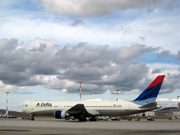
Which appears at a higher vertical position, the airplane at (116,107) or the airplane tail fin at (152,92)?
the airplane tail fin at (152,92)

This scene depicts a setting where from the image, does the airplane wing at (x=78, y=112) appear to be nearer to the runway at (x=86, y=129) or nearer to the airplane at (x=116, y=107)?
the airplane at (x=116, y=107)

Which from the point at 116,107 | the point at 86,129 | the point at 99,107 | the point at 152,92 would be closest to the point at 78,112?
the point at 99,107

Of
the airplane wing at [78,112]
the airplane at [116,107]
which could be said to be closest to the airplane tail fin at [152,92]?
the airplane at [116,107]

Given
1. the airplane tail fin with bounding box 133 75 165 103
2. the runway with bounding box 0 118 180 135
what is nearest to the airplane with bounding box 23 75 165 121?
the airplane tail fin with bounding box 133 75 165 103

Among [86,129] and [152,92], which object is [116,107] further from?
[86,129]

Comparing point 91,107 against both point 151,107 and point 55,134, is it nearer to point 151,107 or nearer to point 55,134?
point 151,107

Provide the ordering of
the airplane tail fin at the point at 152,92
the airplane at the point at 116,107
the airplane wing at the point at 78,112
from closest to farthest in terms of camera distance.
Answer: the airplane wing at the point at 78,112 < the airplane at the point at 116,107 < the airplane tail fin at the point at 152,92

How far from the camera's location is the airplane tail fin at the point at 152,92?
51344mm

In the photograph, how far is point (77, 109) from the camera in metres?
49.1

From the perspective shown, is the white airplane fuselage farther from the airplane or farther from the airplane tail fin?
the airplane tail fin

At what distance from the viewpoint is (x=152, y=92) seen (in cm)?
5144

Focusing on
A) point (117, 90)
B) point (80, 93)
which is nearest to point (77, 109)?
point (80, 93)

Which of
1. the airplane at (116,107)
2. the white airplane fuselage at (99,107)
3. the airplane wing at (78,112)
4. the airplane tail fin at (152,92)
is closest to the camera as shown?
the airplane wing at (78,112)

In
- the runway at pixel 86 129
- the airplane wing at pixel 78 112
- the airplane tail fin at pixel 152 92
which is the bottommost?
the runway at pixel 86 129
